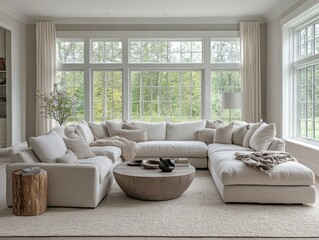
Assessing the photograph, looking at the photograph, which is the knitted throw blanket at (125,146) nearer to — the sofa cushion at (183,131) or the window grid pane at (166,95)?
the sofa cushion at (183,131)

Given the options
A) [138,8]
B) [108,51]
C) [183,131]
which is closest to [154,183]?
[183,131]

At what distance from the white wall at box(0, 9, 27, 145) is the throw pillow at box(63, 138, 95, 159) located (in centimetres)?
358

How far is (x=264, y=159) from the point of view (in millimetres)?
4055

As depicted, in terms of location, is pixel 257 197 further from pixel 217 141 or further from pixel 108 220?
pixel 217 141

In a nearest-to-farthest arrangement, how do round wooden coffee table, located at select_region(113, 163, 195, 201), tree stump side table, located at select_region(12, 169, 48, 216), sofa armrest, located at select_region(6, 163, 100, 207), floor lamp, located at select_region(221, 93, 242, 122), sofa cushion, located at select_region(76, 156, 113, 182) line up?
tree stump side table, located at select_region(12, 169, 48, 216), sofa armrest, located at select_region(6, 163, 100, 207), round wooden coffee table, located at select_region(113, 163, 195, 201), sofa cushion, located at select_region(76, 156, 113, 182), floor lamp, located at select_region(221, 93, 242, 122)

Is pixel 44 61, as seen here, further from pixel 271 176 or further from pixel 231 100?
pixel 271 176

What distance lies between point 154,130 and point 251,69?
2743 millimetres

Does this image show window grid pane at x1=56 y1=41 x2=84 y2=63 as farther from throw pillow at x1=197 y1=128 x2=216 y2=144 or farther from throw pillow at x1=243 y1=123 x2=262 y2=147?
throw pillow at x1=243 y1=123 x2=262 y2=147

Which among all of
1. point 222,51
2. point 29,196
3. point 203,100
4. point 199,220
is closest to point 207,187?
point 199,220

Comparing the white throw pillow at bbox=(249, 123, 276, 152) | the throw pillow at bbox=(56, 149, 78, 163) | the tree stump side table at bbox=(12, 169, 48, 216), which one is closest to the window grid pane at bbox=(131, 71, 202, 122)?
the white throw pillow at bbox=(249, 123, 276, 152)

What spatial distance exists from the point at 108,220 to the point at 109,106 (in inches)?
200

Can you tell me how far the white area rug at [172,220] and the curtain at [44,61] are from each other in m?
4.51

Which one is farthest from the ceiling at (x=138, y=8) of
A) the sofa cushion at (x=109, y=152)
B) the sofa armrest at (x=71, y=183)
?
the sofa armrest at (x=71, y=183)

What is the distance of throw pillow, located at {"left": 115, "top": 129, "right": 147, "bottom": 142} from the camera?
6.48 metres
